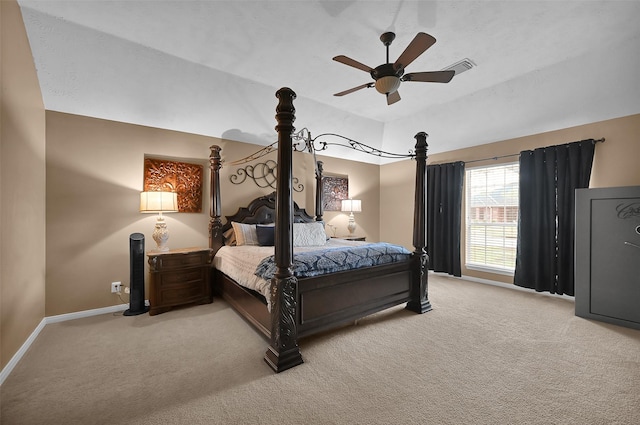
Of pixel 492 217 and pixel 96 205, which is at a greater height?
pixel 96 205

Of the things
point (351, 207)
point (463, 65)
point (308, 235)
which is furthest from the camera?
point (351, 207)

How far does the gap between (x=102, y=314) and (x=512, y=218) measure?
6.16m

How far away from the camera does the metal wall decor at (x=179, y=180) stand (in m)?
3.63

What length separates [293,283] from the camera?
90.7 inches

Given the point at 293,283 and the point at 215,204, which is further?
the point at 215,204

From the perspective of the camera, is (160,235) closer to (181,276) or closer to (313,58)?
(181,276)

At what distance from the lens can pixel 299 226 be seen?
4.13m

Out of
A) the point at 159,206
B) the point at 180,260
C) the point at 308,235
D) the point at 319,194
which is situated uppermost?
the point at 319,194

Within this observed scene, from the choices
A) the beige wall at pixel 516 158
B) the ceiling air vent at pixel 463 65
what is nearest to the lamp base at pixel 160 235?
the ceiling air vent at pixel 463 65

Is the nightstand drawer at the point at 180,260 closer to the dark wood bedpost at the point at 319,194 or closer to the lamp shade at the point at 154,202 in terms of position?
the lamp shade at the point at 154,202

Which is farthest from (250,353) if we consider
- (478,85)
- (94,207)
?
(478,85)

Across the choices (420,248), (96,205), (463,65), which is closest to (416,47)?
(463,65)

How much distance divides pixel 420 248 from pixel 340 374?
195 centimetres

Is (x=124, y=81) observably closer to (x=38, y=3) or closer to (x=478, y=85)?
(x=38, y=3)
